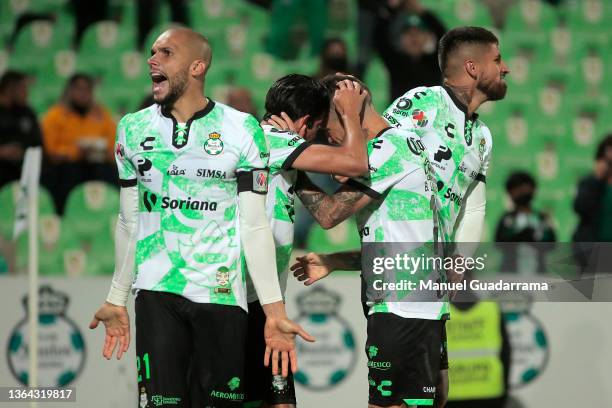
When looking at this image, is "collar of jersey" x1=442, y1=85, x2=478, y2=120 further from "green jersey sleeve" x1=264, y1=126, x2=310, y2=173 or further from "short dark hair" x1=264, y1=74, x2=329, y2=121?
"green jersey sleeve" x1=264, y1=126, x2=310, y2=173

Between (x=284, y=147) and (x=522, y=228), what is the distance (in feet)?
14.2

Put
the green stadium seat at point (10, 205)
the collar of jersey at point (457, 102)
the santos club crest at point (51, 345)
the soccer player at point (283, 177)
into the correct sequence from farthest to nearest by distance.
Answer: the green stadium seat at point (10, 205) < the santos club crest at point (51, 345) < the collar of jersey at point (457, 102) < the soccer player at point (283, 177)

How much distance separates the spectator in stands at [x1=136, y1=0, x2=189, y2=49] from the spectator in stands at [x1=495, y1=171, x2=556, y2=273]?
11.0 feet

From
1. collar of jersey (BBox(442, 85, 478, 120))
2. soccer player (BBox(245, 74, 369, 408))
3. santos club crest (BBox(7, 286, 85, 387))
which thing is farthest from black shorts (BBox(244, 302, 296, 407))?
santos club crest (BBox(7, 286, 85, 387))

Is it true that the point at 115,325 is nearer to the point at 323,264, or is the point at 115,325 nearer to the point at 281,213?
the point at 281,213

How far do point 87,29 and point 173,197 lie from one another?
5.30 m

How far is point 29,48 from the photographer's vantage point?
332 inches

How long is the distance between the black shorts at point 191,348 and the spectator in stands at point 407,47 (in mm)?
5008

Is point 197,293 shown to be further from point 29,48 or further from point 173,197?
point 29,48

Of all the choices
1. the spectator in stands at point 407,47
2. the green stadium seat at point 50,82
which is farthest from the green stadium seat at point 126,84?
the spectator in stands at point 407,47

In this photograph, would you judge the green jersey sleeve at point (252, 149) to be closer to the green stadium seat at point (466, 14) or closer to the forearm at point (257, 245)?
the forearm at point (257, 245)

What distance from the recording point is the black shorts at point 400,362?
411 centimetres

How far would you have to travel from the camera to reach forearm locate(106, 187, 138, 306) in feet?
12.4

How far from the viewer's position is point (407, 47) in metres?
8.45
